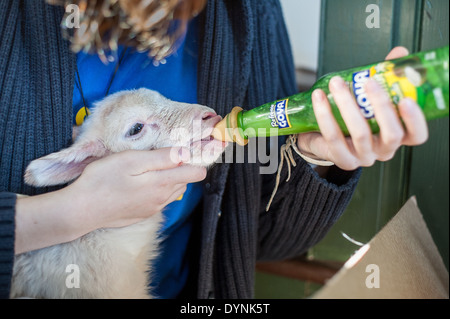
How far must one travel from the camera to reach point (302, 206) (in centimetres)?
66

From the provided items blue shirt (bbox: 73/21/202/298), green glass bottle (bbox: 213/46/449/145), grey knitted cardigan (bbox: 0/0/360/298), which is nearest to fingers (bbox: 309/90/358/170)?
green glass bottle (bbox: 213/46/449/145)

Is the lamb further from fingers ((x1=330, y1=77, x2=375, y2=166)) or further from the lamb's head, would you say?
fingers ((x1=330, y1=77, x2=375, y2=166))

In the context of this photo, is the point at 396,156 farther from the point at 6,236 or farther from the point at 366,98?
the point at 6,236

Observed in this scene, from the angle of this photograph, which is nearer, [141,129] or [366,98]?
[366,98]

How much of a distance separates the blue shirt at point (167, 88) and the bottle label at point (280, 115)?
0.53 ft

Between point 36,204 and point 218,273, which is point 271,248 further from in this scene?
point 36,204

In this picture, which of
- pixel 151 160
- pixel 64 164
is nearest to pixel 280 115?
pixel 151 160

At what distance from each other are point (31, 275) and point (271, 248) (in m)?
0.46

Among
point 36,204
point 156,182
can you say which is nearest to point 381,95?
point 156,182

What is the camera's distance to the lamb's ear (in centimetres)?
51

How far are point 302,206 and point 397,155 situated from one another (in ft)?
0.55

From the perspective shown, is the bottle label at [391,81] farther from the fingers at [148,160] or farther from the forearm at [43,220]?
the forearm at [43,220]

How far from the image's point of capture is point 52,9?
523 mm

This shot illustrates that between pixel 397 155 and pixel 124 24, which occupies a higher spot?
pixel 124 24
